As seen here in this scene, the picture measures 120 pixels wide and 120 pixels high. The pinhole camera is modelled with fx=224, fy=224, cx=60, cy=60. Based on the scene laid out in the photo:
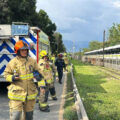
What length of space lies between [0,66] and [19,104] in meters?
4.52

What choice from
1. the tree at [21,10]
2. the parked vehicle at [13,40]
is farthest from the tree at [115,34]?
the parked vehicle at [13,40]

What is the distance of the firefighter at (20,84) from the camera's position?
385 cm

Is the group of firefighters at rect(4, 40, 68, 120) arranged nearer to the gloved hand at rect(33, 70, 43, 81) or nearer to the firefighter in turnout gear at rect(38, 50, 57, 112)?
the gloved hand at rect(33, 70, 43, 81)

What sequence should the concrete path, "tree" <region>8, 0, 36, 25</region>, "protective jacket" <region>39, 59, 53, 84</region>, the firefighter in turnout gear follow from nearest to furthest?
the concrete path
the firefighter in turnout gear
"protective jacket" <region>39, 59, 53, 84</region>
"tree" <region>8, 0, 36, 25</region>

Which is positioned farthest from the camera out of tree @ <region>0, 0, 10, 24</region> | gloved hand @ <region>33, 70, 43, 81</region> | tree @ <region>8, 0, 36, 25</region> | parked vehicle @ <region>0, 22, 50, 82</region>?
tree @ <region>8, 0, 36, 25</region>

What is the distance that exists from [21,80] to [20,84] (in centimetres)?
7

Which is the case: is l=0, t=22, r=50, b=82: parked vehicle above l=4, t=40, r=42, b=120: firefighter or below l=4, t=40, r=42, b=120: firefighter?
above

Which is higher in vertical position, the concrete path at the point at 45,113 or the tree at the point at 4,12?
the tree at the point at 4,12

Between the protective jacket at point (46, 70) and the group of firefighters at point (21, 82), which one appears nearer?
the group of firefighters at point (21, 82)

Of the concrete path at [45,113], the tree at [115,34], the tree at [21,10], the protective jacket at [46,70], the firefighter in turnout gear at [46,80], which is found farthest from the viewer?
the tree at [115,34]

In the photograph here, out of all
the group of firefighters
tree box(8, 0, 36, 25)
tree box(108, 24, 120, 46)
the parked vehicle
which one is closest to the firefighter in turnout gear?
the parked vehicle

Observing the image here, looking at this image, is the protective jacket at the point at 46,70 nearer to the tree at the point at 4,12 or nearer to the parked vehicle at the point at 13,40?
the parked vehicle at the point at 13,40

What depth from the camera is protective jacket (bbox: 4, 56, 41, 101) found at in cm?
386

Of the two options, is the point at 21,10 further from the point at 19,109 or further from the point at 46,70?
the point at 19,109
